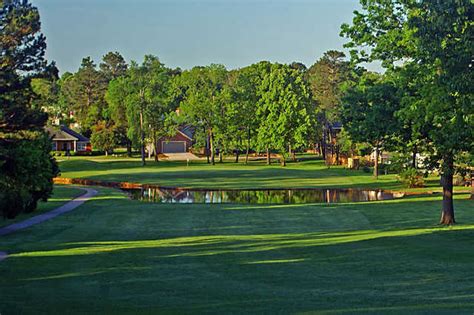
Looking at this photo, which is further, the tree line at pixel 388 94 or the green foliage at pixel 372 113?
the green foliage at pixel 372 113

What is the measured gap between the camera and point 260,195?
168 feet

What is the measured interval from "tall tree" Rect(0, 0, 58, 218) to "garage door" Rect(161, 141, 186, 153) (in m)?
83.7

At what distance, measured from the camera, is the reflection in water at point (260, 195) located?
153ft

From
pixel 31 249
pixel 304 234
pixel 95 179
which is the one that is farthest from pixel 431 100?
pixel 95 179

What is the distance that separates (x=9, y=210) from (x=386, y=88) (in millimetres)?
17917

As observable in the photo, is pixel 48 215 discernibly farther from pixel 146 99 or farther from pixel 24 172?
pixel 146 99

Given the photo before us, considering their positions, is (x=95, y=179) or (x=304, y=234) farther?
(x=95, y=179)

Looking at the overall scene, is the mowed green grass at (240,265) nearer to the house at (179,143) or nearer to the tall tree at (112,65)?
the house at (179,143)

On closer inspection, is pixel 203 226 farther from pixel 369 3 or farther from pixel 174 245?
pixel 369 3

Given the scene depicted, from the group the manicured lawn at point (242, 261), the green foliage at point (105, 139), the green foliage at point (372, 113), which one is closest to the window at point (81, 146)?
the green foliage at point (105, 139)

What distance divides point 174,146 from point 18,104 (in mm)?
87041

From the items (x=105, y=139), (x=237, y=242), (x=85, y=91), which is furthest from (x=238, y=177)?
(x=85, y=91)

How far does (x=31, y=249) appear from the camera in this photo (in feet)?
70.9

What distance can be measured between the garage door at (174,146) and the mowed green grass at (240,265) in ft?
269
